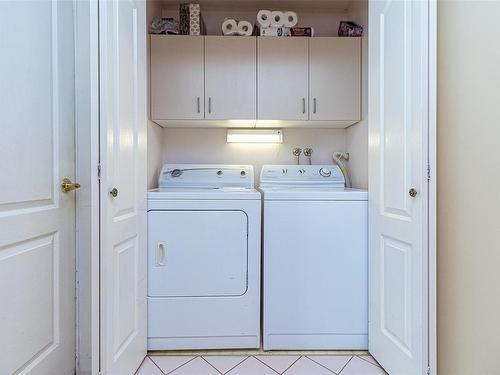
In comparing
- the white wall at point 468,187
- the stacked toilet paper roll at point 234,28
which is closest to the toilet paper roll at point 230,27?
the stacked toilet paper roll at point 234,28

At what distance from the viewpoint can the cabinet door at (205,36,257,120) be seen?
2.20 metres

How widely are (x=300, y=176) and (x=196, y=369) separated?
1.47 meters

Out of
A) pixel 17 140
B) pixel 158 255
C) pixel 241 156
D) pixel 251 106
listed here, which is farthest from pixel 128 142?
pixel 241 156

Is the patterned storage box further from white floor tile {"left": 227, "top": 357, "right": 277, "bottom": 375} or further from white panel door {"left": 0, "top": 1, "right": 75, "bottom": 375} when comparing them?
white floor tile {"left": 227, "top": 357, "right": 277, "bottom": 375}

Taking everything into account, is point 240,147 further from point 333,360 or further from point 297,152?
point 333,360

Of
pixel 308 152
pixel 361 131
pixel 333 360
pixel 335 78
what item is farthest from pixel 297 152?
pixel 333 360

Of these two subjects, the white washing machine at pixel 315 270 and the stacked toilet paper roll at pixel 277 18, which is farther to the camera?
the stacked toilet paper roll at pixel 277 18

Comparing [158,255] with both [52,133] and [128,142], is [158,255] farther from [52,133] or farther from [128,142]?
[52,133]

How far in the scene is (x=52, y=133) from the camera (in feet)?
4.29

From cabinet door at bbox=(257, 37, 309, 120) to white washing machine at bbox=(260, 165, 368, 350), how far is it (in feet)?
2.41

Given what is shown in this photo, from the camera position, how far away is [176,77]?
221 cm

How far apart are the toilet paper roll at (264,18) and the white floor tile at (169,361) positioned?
7.45 feet

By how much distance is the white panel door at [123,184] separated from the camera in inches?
49.7

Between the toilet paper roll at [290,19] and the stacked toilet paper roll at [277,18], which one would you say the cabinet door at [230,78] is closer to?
the stacked toilet paper roll at [277,18]
